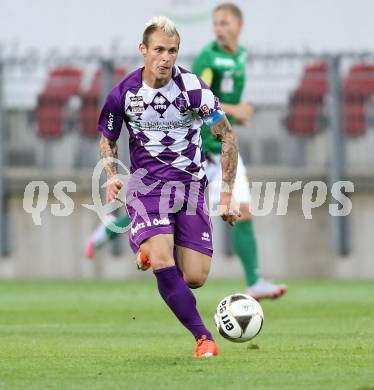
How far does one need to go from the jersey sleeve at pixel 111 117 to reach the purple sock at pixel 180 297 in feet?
3.14

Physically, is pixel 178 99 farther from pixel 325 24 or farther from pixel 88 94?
pixel 325 24

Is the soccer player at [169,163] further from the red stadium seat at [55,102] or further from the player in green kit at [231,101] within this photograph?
the red stadium seat at [55,102]

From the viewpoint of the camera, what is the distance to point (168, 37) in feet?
26.9

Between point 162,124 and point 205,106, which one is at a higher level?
point 205,106

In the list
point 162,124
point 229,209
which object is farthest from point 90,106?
point 229,209

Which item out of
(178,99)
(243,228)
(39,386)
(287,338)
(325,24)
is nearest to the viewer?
(39,386)

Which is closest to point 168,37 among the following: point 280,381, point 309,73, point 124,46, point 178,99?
point 178,99

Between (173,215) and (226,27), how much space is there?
4.60m

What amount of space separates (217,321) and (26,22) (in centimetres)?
1269

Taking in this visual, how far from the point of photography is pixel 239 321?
325 inches

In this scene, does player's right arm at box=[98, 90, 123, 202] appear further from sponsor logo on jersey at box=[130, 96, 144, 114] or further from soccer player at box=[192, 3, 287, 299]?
soccer player at box=[192, 3, 287, 299]

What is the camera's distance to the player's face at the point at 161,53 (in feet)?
26.9

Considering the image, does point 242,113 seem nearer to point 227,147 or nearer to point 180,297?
point 227,147

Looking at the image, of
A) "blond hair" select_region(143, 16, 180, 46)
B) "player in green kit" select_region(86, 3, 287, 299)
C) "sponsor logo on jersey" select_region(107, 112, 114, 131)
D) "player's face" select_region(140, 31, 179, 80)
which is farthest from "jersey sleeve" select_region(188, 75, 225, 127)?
"player in green kit" select_region(86, 3, 287, 299)
